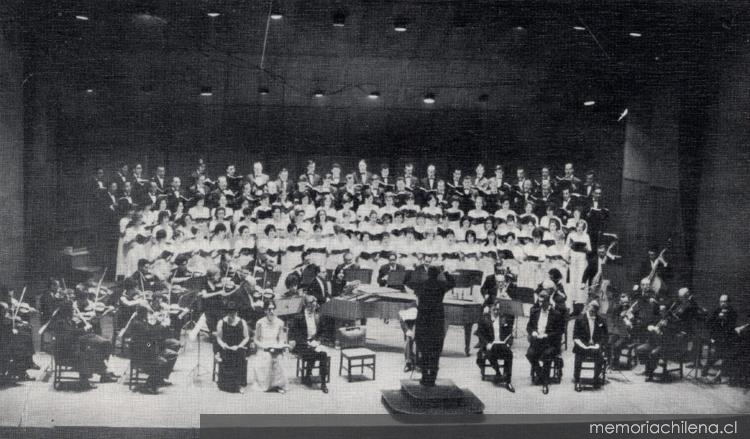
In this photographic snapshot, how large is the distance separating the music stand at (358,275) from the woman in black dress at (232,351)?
7.33 feet

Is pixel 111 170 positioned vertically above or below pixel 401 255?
Answer: above

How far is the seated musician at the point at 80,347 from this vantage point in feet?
26.7

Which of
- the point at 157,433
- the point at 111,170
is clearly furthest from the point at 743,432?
the point at 111,170

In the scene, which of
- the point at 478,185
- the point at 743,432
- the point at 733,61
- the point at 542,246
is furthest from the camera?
the point at 478,185

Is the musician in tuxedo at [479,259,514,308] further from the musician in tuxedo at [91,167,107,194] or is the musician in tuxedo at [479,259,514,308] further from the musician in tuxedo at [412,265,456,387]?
the musician in tuxedo at [91,167,107,194]

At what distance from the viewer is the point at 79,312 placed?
27.5ft

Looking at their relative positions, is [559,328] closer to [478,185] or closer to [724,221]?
[724,221]

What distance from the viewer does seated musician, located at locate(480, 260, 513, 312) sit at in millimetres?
9547

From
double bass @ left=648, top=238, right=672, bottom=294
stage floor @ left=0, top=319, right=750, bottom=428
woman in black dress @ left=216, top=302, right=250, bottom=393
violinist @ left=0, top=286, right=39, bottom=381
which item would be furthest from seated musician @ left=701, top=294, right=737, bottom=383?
violinist @ left=0, top=286, right=39, bottom=381

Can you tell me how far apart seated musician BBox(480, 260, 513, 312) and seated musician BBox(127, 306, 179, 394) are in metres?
3.93

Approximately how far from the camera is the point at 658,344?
895cm

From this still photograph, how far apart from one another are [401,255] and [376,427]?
463 cm

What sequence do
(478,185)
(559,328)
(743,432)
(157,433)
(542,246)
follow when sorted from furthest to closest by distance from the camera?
(478,185), (542,246), (559,328), (743,432), (157,433)

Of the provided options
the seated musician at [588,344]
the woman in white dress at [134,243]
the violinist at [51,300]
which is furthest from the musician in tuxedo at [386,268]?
the violinist at [51,300]
